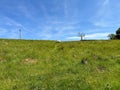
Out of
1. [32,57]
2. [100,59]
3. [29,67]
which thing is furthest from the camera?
[32,57]

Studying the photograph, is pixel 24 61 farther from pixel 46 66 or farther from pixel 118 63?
pixel 118 63

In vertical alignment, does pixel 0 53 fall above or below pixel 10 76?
above

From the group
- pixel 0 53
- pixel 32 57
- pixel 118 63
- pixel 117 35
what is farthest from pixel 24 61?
pixel 117 35

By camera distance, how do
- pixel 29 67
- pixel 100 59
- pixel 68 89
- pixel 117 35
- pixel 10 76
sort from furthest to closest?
pixel 117 35 < pixel 100 59 < pixel 29 67 < pixel 10 76 < pixel 68 89

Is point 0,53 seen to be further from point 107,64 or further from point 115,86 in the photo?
point 115,86

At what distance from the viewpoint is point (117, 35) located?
126000 mm

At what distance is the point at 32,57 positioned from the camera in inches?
1308

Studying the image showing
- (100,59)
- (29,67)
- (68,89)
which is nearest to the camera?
(68,89)

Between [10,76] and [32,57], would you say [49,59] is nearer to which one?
[32,57]

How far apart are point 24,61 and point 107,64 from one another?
1237cm

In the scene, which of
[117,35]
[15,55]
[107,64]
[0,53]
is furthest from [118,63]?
[117,35]

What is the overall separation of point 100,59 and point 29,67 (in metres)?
11.0

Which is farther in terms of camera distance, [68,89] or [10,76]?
[10,76]

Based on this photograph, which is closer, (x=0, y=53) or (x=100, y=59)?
(x=100, y=59)
